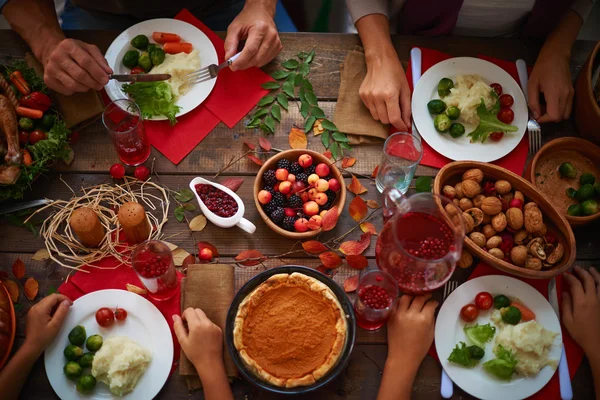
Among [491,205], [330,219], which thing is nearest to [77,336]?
[330,219]

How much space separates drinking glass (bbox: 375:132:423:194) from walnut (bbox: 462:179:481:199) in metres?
0.20

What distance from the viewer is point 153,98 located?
1.94 m

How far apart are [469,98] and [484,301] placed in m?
0.83

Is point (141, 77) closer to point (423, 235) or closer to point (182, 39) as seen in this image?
point (182, 39)

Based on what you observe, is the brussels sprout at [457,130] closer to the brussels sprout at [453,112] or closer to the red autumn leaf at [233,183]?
the brussels sprout at [453,112]

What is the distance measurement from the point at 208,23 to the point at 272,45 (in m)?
0.60

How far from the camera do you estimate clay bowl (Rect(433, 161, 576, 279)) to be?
1625 mm

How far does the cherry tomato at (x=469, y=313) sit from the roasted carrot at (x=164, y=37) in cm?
166

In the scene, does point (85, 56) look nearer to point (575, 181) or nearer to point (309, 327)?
point (309, 327)

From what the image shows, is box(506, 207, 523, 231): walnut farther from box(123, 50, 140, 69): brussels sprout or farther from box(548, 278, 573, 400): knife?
box(123, 50, 140, 69): brussels sprout

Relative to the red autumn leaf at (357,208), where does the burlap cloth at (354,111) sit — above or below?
above

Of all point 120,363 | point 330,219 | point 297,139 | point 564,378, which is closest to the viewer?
point 120,363

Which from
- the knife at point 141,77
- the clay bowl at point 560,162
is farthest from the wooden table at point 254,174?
the knife at point 141,77

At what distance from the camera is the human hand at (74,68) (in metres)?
1.81
